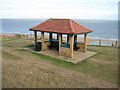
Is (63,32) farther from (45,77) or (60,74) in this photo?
(45,77)

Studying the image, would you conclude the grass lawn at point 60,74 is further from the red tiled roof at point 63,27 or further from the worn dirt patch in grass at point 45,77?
the red tiled roof at point 63,27

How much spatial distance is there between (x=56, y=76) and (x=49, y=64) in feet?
8.45

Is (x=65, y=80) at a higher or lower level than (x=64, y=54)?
lower

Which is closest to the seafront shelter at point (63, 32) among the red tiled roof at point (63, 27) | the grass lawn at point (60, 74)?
the red tiled roof at point (63, 27)

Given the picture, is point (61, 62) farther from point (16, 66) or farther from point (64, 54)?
point (16, 66)

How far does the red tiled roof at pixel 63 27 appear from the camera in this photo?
12777mm

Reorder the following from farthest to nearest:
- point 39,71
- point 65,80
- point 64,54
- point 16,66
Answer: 1. point 64,54
2. point 16,66
3. point 39,71
4. point 65,80

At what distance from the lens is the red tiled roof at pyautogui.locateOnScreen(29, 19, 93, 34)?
12777mm

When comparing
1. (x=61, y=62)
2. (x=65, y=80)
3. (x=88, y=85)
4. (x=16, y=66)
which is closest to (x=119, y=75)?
(x=88, y=85)

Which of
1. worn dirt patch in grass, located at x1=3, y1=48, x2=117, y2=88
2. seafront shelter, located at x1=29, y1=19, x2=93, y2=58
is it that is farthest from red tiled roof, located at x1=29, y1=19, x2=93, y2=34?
worn dirt patch in grass, located at x1=3, y1=48, x2=117, y2=88

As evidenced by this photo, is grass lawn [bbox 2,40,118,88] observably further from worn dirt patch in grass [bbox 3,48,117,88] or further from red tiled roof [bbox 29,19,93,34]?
red tiled roof [bbox 29,19,93,34]

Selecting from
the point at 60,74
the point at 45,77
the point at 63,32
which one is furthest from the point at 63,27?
the point at 45,77

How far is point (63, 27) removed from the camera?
13.5 metres

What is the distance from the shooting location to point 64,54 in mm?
13188
